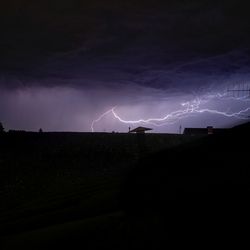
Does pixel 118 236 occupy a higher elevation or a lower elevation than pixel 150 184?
lower

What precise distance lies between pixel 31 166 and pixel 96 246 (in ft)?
61.0

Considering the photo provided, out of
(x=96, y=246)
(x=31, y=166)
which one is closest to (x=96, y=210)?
(x=96, y=246)

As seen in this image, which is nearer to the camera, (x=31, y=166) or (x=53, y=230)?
(x=53, y=230)

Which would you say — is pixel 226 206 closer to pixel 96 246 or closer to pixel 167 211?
pixel 167 211

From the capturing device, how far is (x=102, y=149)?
25.9 m

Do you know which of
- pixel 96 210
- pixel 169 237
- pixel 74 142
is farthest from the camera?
pixel 74 142

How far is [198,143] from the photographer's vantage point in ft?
4.53

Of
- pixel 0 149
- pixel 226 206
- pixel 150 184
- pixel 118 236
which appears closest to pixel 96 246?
pixel 118 236

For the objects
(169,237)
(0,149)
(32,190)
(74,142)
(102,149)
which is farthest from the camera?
(74,142)

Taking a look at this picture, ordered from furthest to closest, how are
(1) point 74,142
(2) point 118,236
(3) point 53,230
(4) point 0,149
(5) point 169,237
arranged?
1. (1) point 74,142
2. (4) point 0,149
3. (3) point 53,230
4. (2) point 118,236
5. (5) point 169,237

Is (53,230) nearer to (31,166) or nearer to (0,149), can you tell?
(31,166)

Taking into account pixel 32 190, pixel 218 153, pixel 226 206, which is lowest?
pixel 32 190

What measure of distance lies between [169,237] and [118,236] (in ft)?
1.16

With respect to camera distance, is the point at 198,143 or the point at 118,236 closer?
the point at 198,143
